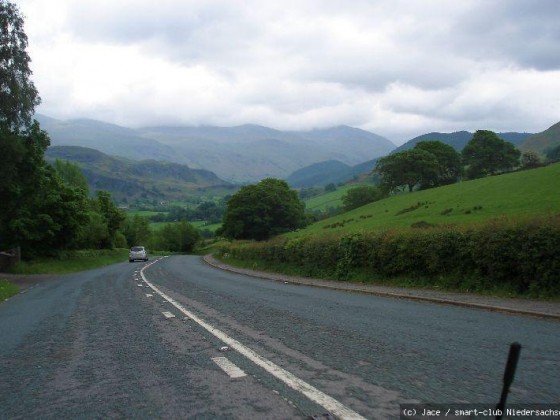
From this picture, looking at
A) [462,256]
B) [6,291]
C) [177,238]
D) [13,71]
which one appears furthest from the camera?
[177,238]

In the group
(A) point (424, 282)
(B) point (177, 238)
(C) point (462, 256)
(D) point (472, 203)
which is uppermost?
(D) point (472, 203)

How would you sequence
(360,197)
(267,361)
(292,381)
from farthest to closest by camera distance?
(360,197)
(267,361)
(292,381)

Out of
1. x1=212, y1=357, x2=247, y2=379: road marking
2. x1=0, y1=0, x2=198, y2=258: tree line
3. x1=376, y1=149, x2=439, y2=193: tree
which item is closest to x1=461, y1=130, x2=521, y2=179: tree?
x1=376, y1=149, x2=439, y2=193: tree

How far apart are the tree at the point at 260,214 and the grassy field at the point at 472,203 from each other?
1703cm

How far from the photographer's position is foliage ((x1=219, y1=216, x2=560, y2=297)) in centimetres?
1331

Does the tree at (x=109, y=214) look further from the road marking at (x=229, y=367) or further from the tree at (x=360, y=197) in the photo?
the road marking at (x=229, y=367)

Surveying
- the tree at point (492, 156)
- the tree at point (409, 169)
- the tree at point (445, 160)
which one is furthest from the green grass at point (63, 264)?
the tree at point (492, 156)

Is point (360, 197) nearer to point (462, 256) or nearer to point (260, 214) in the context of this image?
point (260, 214)

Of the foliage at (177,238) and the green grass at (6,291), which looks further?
the foliage at (177,238)

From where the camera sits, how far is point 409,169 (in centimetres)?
9475

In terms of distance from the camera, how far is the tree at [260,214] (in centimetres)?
8638

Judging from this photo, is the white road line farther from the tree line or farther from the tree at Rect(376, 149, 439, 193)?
the tree at Rect(376, 149, 439, 193)

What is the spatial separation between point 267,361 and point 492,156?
97.5 m

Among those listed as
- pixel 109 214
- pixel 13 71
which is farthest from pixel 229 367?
pixel 109 214
